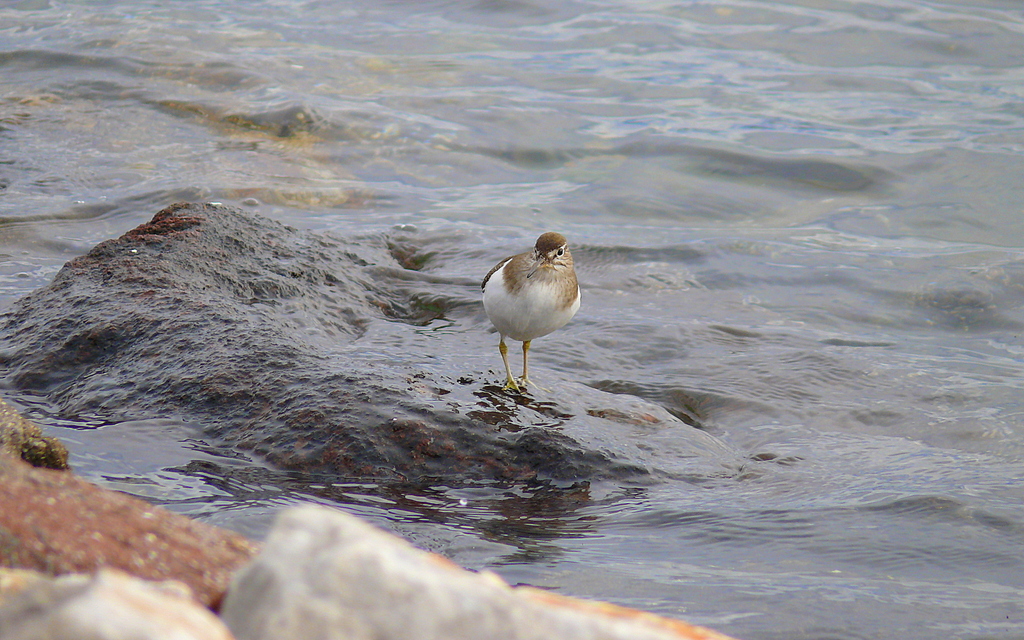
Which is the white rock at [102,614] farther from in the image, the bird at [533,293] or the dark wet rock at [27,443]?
the bird at [533,293]

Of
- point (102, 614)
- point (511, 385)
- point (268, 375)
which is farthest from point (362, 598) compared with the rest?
point (511, 385)

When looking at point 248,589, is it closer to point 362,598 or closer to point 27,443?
point 362,598

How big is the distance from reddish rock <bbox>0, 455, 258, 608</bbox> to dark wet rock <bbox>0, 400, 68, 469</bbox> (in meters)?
1.15

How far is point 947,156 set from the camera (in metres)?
11.3

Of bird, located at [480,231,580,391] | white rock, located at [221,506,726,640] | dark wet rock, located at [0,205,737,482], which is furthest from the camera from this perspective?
bird, located at [480,231,580,391]

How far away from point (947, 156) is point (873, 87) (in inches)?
105

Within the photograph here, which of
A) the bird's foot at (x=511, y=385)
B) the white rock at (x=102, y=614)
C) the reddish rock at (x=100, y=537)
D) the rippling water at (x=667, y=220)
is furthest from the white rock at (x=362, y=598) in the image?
the bird's foot at (x=511, y=385)

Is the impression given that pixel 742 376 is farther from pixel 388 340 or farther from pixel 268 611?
pixel 268 611

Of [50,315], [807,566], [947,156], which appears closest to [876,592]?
[807,566]

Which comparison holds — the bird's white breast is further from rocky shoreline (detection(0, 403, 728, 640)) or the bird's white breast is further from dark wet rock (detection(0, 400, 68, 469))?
rocky shoreline (detection(0, 403, 728, 640))

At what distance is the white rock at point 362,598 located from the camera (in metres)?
1.68

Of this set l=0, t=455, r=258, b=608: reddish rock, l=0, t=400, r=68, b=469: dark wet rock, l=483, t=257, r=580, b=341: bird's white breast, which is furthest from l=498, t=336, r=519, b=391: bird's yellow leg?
l=0, t=455, r=258, b=608: reddish rock

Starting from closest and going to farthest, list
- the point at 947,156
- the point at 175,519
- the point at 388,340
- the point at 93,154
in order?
1. the point at 175,519
2. the point at 388,340
3. the point at 93,154
4. the point at 947,156

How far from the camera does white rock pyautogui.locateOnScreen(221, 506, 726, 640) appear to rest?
1.68 m
